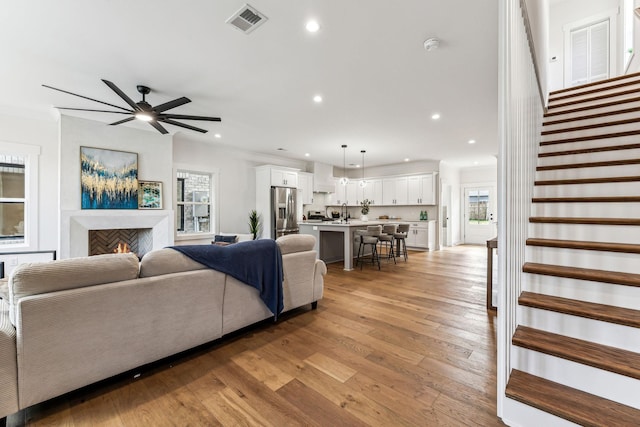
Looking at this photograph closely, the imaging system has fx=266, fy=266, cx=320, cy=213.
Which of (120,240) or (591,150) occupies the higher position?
(591,150)

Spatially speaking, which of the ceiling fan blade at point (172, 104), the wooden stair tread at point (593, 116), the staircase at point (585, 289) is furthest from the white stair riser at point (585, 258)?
the ceiling fan blade at point (172, 104)

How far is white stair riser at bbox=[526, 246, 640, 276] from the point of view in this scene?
1.63 meters

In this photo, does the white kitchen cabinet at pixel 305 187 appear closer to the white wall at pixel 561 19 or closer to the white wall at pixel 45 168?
the white wall at pixel 45 168

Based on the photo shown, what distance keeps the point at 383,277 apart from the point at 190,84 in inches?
159

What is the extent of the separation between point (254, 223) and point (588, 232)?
5967 millimetres

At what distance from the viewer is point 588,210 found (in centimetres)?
204

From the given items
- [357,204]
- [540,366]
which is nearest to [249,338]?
[540,366]

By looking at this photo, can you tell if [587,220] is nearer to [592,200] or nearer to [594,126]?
[592,200]

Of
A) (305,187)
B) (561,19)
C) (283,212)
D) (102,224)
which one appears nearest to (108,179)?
(102,224)

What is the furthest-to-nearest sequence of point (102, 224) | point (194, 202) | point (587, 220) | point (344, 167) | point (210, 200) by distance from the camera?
point (344, 167), point (210, 200), point (194, 202), point (102, 224), point (587, 220)

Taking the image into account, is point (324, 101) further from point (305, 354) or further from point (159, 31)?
point (305, 354)

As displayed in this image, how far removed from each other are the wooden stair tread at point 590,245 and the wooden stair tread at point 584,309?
353mm

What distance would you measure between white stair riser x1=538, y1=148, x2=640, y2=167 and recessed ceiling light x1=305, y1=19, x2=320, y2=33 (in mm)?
2544

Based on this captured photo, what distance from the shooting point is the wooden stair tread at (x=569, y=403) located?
1181 mm
